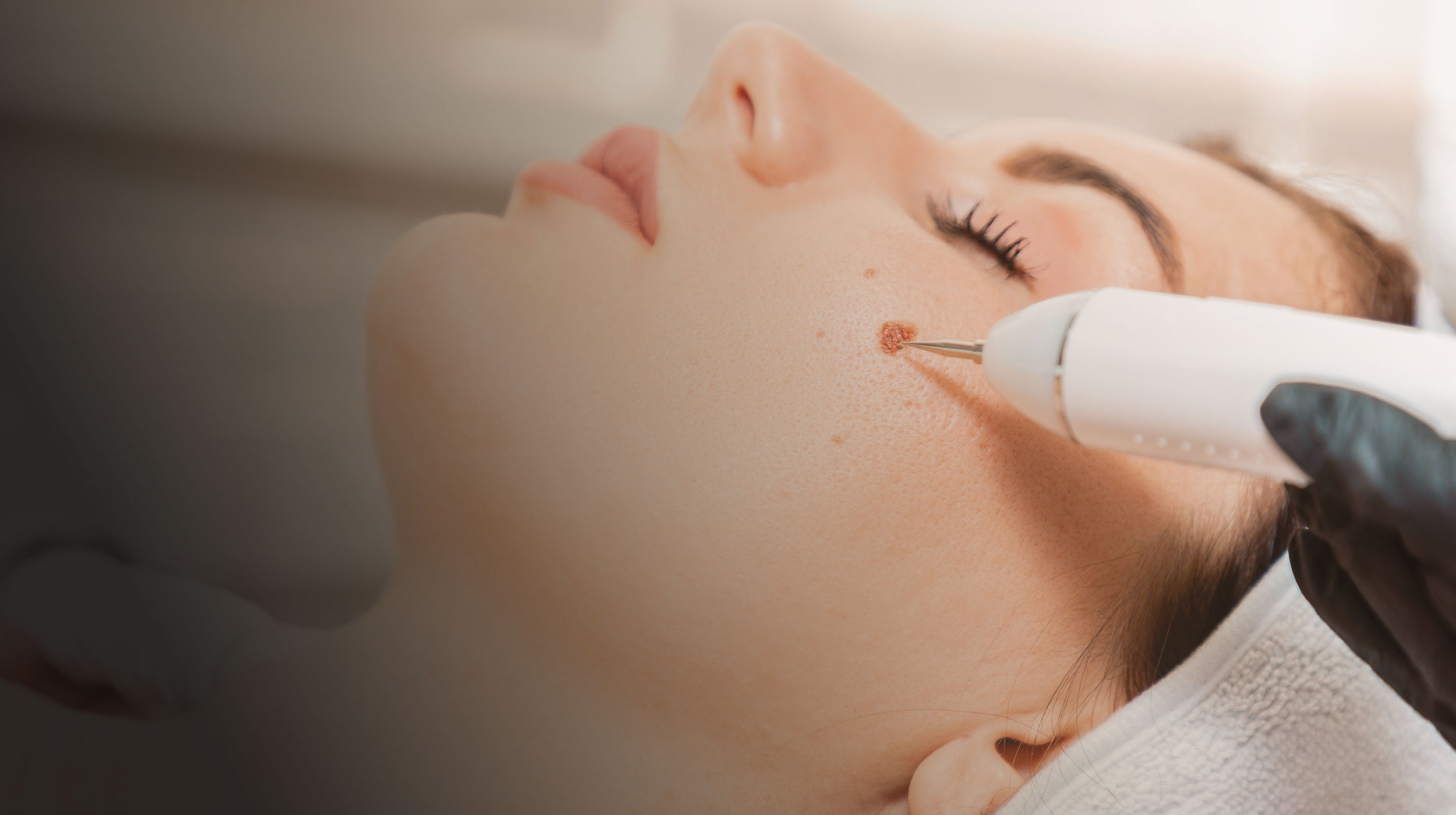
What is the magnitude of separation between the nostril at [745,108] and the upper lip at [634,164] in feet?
0.22

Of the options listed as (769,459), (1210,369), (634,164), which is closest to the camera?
(1210,369)

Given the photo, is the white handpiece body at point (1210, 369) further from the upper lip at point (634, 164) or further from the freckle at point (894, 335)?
the upper lip at point (634, 164)

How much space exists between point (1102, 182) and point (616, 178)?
15.1 inches

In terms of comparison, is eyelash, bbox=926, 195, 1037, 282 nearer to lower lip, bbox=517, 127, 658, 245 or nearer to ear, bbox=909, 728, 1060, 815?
lower lip, bbox=517, 127, 658, 245

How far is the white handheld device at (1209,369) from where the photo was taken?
1.43 ft

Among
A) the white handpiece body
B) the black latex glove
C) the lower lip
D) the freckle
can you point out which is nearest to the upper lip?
the lower lip

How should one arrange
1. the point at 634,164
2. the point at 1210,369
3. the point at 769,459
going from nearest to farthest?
the point at 1210,369 < the point at 769,459 < the point at 634,164

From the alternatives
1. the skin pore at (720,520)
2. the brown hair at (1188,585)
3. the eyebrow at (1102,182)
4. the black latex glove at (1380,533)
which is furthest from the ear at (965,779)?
the eyebrow at (1102,182)

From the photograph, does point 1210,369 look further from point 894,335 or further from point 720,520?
point 720,520

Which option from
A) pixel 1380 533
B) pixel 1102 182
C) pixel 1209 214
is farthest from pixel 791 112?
pixel 1380 533

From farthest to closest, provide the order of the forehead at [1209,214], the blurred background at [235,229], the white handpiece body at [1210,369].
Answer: the forehead at [1209,214]
the blurred background at [235,229]
the white handpiece body at [1210,369]

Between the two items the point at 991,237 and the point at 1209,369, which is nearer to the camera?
the point at 1209,369

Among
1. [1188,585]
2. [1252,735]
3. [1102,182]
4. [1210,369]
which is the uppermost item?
[1102,182]

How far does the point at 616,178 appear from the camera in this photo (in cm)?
66
